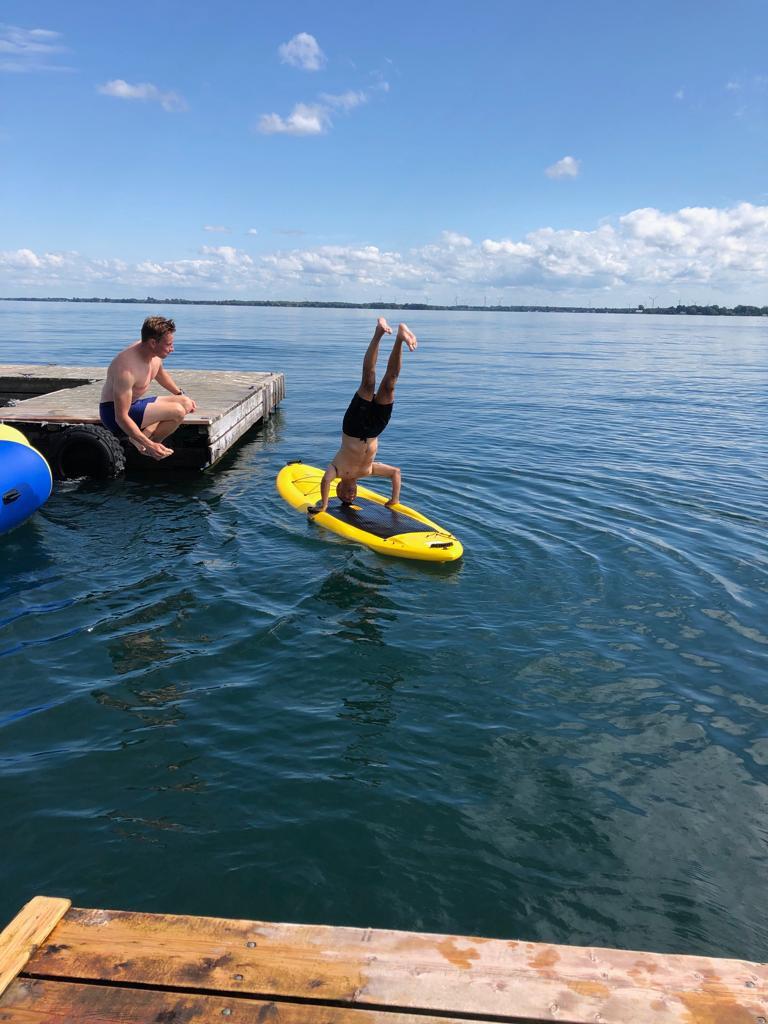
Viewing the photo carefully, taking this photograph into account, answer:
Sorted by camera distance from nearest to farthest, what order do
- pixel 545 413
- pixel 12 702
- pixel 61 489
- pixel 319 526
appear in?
pixel 12 702 → pixel 319 526 → pixel 61 489 → pixel 545 413

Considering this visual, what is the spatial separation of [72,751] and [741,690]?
562 cm

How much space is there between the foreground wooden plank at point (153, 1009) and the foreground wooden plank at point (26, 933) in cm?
8

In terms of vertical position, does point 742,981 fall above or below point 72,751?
above

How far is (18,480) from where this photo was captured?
909 cm

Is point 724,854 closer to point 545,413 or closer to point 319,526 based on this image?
point 319,526

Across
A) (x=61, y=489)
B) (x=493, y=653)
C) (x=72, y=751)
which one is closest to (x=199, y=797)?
(x=72, y=751)

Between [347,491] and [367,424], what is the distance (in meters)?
1.51

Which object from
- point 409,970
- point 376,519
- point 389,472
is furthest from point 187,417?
point 409,970

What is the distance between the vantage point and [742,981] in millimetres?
2604

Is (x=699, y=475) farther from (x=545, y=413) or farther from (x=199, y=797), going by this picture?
(x=199, y=797)

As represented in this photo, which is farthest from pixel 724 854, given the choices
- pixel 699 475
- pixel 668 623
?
pixel 699 475

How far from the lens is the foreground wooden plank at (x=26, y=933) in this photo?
2566 millimetres

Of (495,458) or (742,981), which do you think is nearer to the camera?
(742,981)

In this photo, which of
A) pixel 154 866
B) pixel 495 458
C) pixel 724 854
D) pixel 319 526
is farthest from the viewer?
pixel 495 458
